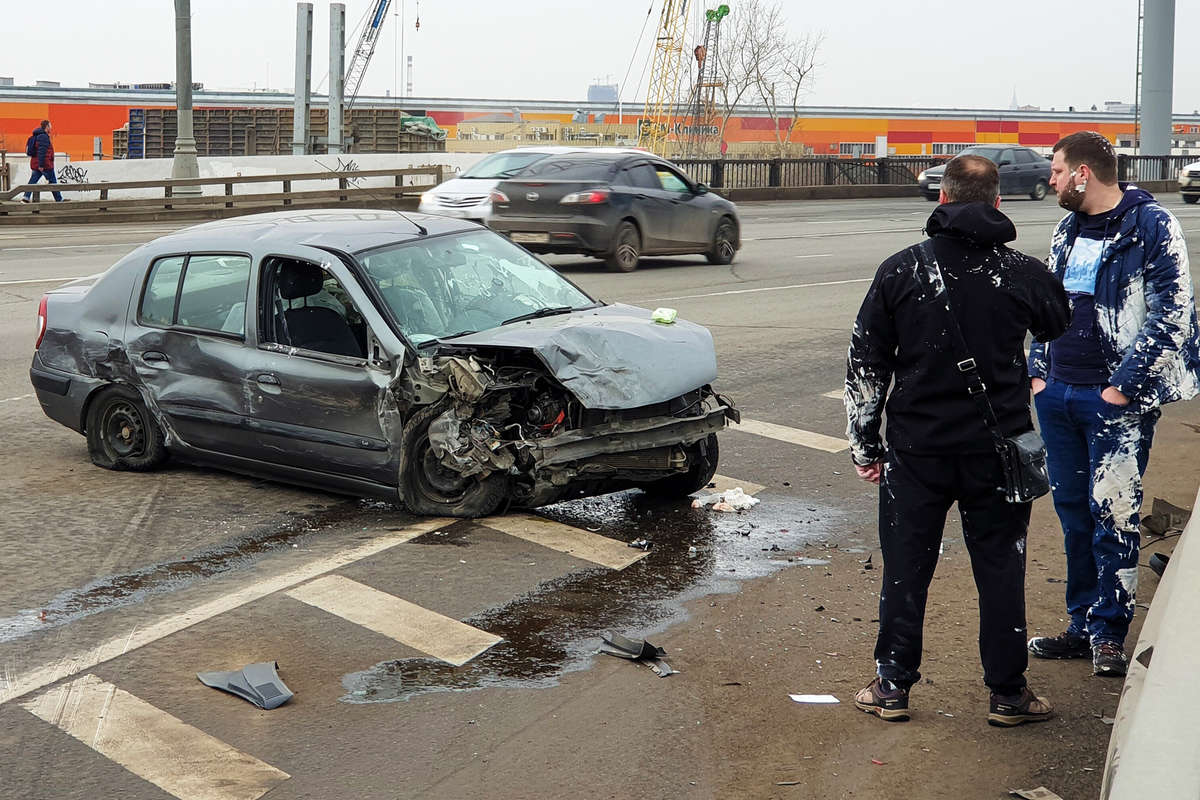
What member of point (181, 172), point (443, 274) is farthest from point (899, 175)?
point (443, 274)

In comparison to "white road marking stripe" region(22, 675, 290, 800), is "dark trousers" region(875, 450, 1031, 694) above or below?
above

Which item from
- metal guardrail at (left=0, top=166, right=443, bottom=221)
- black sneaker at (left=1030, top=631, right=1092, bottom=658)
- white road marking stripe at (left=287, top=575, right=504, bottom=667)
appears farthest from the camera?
metal guardrail at (left=0, top=166, right=443, bottom=221)

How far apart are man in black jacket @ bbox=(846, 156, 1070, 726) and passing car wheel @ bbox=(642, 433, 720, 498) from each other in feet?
9.08

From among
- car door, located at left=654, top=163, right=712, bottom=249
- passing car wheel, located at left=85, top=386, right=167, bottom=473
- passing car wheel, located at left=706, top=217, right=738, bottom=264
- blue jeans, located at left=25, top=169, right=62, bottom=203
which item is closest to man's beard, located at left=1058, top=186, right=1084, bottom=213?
passing car wheel, located at left=85, top=386, right=167, bottom=473

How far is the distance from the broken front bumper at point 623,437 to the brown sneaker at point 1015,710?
2.64 m

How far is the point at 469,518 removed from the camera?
6977 millimetres

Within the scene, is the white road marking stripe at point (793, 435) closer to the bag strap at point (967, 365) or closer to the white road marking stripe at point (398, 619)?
the white road marking stripe at point (398, 619)

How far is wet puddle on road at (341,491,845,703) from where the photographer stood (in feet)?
16.5

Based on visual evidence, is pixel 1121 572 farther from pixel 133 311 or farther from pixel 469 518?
pixel 133 311

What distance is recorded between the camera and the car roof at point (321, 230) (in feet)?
24.7

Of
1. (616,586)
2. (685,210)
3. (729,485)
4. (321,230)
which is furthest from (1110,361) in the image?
(685,210)

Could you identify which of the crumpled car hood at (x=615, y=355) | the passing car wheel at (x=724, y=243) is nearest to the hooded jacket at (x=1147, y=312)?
the crumpled car hood at (x=615, y=355)

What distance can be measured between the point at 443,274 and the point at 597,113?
100591 mm

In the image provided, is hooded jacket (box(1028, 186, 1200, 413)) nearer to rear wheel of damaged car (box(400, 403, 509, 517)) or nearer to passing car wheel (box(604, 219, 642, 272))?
rear wheel of damaged car (box(400, 403, 509, 517))
